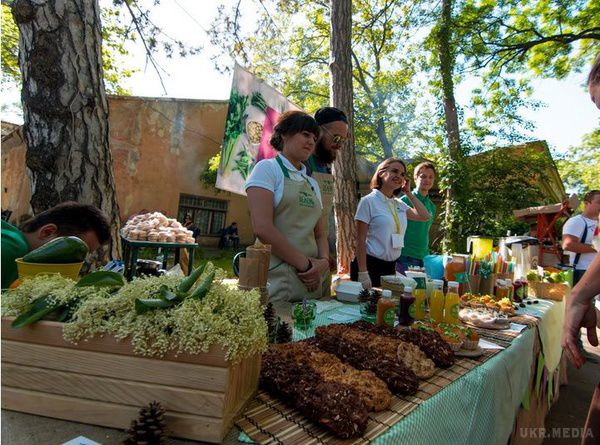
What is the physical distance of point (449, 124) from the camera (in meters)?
9.36

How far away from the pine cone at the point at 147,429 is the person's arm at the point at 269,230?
1214 mm

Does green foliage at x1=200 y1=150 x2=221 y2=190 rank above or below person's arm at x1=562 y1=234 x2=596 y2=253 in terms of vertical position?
above

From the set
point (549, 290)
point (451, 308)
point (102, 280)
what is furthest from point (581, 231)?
point (102, 280)

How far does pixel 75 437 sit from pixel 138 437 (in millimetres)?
180

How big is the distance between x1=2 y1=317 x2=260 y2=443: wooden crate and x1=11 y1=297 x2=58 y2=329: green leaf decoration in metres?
0.02

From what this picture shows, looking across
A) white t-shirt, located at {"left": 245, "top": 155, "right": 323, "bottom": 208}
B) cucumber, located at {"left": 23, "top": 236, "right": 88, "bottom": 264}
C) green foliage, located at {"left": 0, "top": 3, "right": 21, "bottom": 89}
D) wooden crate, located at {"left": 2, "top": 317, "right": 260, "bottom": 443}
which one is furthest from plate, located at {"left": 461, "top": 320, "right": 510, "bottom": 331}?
green foliage, located at {"left": 0, "top": 3, "right": 21, "bottom": 89}

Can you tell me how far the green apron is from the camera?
1989 mm

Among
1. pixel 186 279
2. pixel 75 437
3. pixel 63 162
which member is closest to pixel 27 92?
pixel 63 162

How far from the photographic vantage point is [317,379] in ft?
3.31

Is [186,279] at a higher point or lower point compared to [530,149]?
lower

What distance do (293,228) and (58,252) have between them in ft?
3.83

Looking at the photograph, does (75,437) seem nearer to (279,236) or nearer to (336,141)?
(279,236)

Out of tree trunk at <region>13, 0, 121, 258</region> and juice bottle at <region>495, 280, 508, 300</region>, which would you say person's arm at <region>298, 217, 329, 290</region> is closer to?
juice bottle at <region>495, 280, 508, 300</region>

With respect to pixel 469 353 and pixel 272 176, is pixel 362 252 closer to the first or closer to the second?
pixel 272 176
